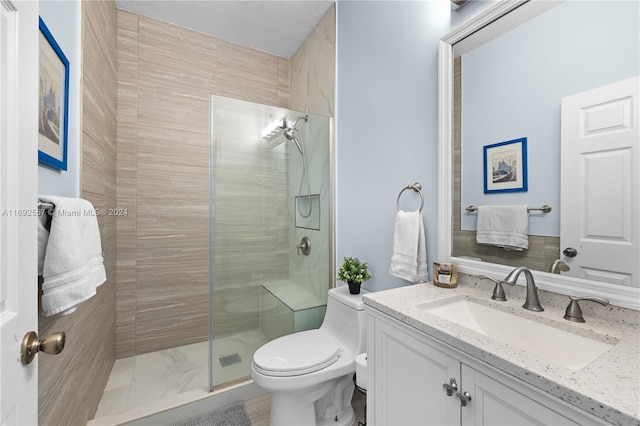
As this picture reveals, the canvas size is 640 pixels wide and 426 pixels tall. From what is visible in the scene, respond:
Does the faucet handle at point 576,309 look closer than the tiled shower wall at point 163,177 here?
Yes

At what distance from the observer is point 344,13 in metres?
1.93

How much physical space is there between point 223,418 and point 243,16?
2.79 m

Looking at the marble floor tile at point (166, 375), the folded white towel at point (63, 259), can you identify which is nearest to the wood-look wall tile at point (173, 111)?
the folded white towel at point (63, 259)

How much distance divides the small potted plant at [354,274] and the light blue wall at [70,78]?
139cm

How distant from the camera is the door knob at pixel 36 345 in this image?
21.8 inches

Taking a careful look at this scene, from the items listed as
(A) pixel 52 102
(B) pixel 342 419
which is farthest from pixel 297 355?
(A) pixel 52 102

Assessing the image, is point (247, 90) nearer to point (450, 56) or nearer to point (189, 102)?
point (189, 102)

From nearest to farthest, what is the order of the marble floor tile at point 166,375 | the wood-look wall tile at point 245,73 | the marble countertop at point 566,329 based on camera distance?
the marble countertop at point 566,329, the marble floor tile at point 166,375, the wood-look wall tile at point 245,73

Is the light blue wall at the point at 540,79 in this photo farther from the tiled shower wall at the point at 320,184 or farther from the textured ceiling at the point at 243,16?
the textured ceiling at the point at 243,16

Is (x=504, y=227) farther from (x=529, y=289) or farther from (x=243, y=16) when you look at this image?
(x=243, y=16)

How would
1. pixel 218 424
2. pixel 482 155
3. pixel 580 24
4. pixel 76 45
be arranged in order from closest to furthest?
pixel 580 24 < pixel 482 155 < pixel 76 45 < pixel 218 424

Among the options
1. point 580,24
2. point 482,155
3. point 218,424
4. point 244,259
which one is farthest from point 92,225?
point 580,24

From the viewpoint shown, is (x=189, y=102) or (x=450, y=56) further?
(x=189, y=102)

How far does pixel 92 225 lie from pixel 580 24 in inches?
71.9
